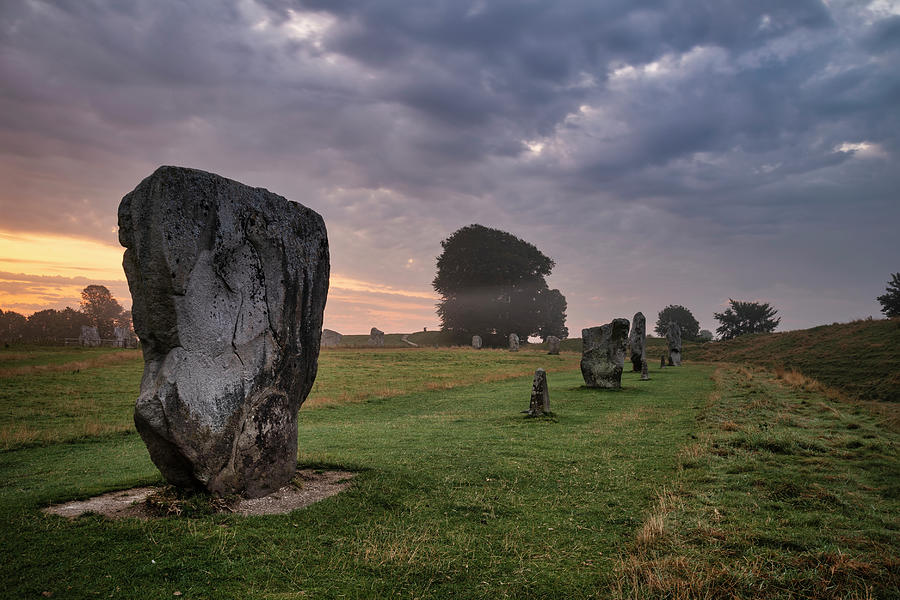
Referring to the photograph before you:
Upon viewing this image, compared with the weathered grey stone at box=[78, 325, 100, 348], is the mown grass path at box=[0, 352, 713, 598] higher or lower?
lower

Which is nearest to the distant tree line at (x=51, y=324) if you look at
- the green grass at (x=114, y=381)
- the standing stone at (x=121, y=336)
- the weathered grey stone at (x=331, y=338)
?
the standing stone at (x=121, y=336)

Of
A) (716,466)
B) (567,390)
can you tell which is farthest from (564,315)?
(716,466)

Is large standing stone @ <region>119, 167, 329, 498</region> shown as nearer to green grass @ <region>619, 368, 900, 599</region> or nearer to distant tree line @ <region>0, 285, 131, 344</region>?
green grass @ <region>619, 368, 900, 599</region>

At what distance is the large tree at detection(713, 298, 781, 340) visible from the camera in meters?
73.2

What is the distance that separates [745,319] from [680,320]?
20.6 metres

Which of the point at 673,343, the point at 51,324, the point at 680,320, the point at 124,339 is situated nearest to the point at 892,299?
the point at 673,343

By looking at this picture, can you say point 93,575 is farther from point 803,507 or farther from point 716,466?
point 716,466

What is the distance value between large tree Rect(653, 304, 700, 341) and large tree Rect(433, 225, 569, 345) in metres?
37.7

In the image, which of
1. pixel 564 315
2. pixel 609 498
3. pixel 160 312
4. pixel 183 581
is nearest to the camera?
pixel 183 581

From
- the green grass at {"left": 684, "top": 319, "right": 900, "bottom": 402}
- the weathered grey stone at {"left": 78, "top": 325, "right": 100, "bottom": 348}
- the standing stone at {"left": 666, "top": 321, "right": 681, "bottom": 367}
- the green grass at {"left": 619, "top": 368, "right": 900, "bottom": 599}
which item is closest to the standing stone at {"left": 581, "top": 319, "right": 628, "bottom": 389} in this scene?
the green grass at {"left": 684, "top": 319, "right": 900, "bottom": 402}

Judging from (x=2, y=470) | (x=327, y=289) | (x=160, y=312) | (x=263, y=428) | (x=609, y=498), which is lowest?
(x=2, y=470)

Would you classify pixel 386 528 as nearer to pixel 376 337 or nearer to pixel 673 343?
pixel 673 343

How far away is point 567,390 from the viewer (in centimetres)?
2358

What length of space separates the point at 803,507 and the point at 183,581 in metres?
7.78
